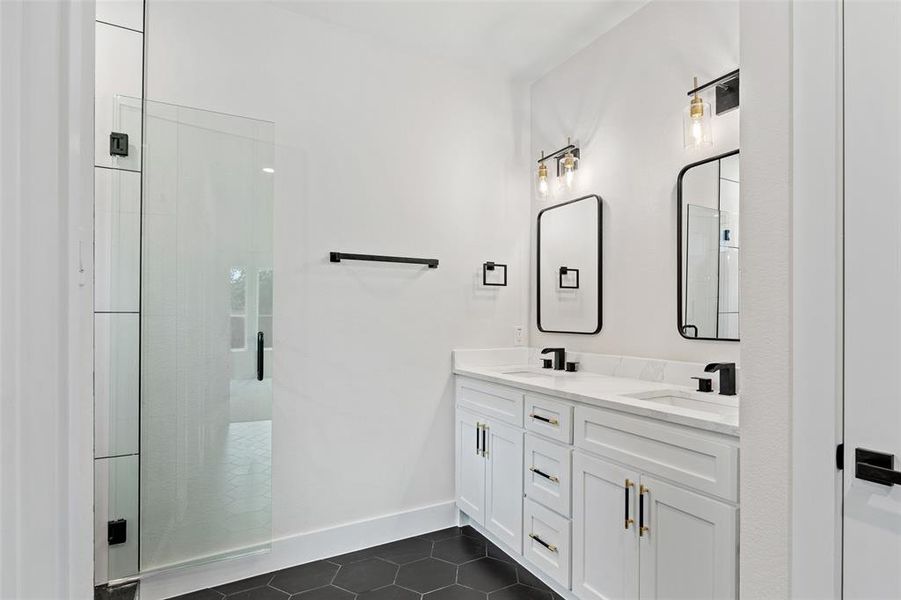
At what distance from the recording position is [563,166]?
9.48ft

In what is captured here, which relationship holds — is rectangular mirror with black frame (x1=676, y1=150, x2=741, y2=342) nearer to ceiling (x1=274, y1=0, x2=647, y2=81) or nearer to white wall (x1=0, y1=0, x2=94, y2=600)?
ceiling (x1=274, y1=0, x2=647, y2=81)

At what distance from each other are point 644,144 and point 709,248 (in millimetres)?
650

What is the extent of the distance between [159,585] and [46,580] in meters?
2.19

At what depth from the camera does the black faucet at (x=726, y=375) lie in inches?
74.2

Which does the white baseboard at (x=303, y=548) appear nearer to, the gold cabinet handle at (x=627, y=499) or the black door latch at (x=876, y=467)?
the gold cabinet handle at (x=627, y=499)

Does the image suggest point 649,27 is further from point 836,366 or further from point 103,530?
point 103,530

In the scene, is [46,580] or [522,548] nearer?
[46,580]

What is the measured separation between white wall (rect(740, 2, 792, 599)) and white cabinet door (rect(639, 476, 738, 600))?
0.99ft

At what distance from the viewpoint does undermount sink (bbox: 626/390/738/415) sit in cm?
190

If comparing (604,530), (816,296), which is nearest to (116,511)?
(604,530)

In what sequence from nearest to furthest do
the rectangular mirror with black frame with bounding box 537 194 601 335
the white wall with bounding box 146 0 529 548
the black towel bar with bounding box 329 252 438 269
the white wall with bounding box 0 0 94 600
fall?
the white wall with bounding box 0 0 94 600
the white wall with bounding box 146 0 529 548
the black towel bar with bounding box 329 252 438 269
the rectangular mirror with black frame with bounding box 537 194 601 335

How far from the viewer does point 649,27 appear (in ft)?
7.79

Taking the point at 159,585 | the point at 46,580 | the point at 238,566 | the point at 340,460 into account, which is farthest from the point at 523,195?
the point at 46,580

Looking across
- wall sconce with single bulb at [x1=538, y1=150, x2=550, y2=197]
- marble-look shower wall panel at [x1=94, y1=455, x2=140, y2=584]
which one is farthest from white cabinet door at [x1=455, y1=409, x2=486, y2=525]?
marble-look shower wall panel at [x1=94, y1=455, x2=140, y2=584]
